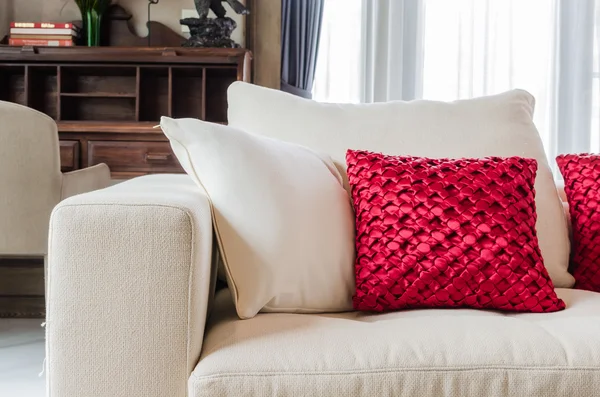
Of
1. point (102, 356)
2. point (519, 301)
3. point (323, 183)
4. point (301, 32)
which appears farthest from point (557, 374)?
point (301, 32)

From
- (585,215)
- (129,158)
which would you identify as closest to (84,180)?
(129,158)

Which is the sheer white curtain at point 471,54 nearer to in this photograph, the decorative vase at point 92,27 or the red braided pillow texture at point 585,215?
the decorative vase at point 92,27

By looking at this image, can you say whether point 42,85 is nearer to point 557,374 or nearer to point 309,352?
point 309,352

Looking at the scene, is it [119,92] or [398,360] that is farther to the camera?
[119,92]

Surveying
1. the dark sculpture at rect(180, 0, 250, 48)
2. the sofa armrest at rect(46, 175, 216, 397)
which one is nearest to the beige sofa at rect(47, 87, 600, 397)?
the sofa armrest at rect(46, 175, 216, 397)

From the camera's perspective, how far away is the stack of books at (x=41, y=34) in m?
2.90

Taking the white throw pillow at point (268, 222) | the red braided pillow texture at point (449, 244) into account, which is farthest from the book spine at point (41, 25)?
the red braided pillow texture at point (449, 244)

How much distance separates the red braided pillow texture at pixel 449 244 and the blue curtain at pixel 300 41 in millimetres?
2149

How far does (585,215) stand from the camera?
4.99ft

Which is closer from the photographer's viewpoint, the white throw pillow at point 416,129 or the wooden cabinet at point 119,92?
the white throw pillow at point 416,129

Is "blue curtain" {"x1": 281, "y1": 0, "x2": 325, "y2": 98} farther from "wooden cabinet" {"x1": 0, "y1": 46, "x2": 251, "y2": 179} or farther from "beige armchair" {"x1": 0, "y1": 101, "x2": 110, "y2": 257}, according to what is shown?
"beige armchair" {"x1": 0, "y1": 101, "x2": 110, "y2": 257}

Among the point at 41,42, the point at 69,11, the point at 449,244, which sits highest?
the point at 69,11

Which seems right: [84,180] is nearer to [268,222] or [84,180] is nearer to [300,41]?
[268,222]

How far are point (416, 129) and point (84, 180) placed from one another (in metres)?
1.26
